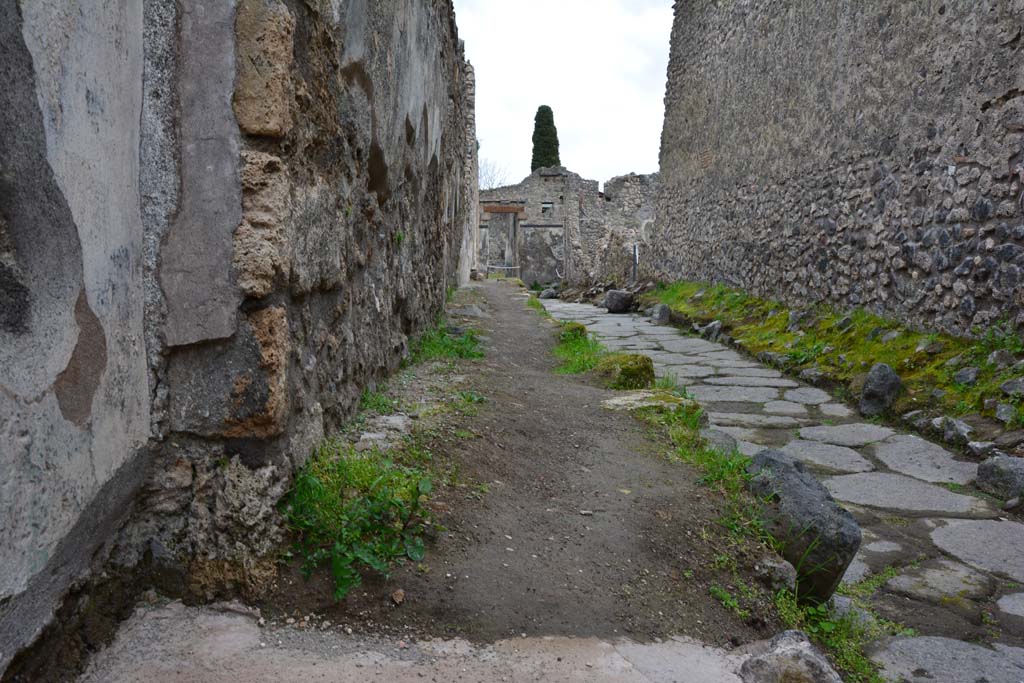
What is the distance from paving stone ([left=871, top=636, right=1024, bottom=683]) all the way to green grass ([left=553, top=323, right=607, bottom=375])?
2.17 meters

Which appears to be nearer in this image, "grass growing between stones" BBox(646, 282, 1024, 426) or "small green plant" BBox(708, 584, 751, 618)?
"small green plant" BBox(708, 584, 751, 618)

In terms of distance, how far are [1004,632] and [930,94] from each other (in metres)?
4.19

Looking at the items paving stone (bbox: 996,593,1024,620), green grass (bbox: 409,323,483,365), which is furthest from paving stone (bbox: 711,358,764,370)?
paving stone (bbox: 996,593,1024,620)

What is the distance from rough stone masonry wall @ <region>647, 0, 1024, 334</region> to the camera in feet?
14.0

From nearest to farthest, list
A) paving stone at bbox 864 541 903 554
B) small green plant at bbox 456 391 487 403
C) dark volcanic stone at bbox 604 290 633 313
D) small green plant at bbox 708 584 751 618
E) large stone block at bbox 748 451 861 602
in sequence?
1. small green plant at bbox 708 584 751 618
2. large stone block at bbox 748 451 861 602
3. paving stone at bbox 864 541 903 554
4. small green plant at bbox 456 391 487 403
5. dark volcanic stone at bbox 604 290 633 313

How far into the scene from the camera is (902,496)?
2979 mm

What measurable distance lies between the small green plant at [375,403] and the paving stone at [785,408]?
277 centimetres

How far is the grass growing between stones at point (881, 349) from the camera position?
388cm

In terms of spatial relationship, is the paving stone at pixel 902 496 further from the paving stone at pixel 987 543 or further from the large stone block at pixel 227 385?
the large stone block at pixel 227 385

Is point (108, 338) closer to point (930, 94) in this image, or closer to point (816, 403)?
point (816, 403)

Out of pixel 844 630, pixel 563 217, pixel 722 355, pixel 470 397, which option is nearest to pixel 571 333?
pixel 722 355

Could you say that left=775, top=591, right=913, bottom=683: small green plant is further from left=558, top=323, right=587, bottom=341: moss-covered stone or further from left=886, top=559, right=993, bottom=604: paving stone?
left=558, top=323, right=587, bottom=341: moss-covered stone

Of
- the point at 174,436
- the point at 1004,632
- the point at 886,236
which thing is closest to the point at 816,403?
the point at 886,236

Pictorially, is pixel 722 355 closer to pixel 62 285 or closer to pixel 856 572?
pixel 856 572
